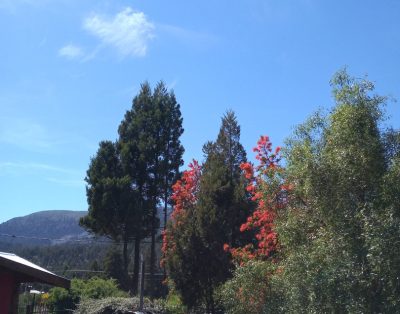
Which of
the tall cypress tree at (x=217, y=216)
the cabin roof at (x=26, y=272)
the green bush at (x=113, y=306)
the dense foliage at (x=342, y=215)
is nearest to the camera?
the dense foliage at (x=342, y=215)

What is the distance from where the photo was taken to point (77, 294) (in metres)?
27.2

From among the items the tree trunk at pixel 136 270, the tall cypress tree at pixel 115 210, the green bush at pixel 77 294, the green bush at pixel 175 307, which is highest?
the tall cypress tree at pixel 115 210

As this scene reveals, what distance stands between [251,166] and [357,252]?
10410 mm

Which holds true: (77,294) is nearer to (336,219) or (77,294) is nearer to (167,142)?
(167,142)

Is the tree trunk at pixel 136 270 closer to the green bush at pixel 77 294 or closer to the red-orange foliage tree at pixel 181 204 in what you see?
the green bush at pixel 77 294

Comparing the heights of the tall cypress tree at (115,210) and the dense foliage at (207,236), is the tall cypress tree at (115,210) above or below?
above

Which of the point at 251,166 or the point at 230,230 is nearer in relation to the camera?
the point at 251,166

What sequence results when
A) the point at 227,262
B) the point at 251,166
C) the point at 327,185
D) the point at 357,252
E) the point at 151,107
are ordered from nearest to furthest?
the point at 357,252, the point at 327,185, the point at 251,166, the point at 227,262, the point at 151,107

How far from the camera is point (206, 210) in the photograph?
21859 mm

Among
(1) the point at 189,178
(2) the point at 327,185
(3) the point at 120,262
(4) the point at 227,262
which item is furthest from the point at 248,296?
(3) the point at 120,262

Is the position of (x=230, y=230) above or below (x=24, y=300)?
above

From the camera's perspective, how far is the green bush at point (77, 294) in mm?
26391

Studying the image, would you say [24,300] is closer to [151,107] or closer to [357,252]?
[151,107]

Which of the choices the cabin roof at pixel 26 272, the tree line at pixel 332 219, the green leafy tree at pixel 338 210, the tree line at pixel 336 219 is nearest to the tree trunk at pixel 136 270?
the tree line at pixel 332 219
